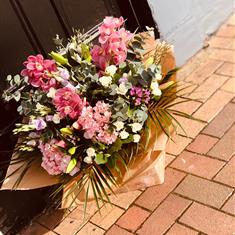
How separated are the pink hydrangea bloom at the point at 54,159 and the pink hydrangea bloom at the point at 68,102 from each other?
0.55 feet

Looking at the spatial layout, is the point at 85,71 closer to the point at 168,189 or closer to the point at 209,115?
the point at 168,189

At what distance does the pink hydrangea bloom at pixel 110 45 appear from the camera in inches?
95.8

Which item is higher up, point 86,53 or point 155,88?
point 86,53

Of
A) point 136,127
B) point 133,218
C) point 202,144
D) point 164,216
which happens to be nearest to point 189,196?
point 164,216

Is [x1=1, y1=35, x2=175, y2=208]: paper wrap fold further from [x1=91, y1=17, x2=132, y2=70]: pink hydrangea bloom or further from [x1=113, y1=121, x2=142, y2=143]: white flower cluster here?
[x1=91, y1=17, x2=132, y2=70]: pink hydrangea bloom

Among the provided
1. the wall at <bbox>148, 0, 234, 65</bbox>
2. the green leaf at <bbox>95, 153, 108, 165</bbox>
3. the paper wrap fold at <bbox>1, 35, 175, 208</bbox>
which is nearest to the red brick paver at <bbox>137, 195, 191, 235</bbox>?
the paper wrap fold at <bbox>1, 35, 175, 208</bbox>

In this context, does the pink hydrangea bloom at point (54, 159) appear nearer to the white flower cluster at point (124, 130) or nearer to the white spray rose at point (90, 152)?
the white spray rose at point (90, 152)

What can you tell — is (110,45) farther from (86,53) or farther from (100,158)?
(100,158)

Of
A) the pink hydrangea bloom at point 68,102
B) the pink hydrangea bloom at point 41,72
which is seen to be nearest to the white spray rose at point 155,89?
the pink hydrangea bloom at point 68,102

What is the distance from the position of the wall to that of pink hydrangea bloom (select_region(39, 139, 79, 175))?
5.94 feet

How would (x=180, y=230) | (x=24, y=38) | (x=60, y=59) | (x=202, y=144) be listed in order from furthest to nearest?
(x=202, y=144) → (x=24, y=38) → (x=180, y=230) → (x=60, y=59)

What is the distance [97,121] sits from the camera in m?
2.33

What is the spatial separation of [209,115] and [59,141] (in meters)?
1.56

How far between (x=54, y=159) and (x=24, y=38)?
1169mm
